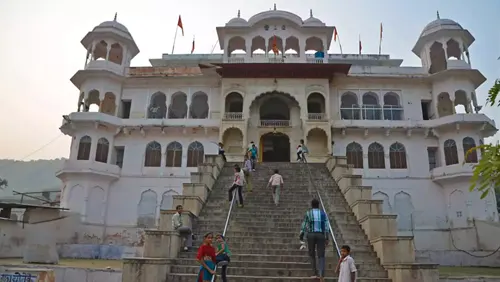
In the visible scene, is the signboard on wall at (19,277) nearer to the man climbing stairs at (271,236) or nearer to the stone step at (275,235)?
the man climbing stairs at (271,236)

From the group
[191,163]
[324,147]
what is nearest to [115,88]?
[191,163]

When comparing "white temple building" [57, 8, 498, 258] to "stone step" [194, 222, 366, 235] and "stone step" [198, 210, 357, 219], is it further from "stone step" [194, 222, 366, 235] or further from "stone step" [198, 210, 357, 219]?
"stone step" [194, 222, 366, 235]

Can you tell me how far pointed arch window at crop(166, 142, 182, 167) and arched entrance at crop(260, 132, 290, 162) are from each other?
6209mm

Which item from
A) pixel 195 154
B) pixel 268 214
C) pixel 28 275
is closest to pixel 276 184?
pixel 268 214

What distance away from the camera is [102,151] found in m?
26.4

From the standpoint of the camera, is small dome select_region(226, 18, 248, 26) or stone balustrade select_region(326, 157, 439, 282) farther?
small dome select_region(226, 18, 248, 26)

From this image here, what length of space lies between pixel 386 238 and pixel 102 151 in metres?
21.6

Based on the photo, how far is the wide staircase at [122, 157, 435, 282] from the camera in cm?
923

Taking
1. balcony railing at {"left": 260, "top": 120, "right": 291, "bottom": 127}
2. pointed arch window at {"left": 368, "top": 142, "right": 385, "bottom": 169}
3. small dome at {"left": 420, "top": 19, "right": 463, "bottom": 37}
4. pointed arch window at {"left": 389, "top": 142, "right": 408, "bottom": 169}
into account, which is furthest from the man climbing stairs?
small dome at {"left": 420, "top": 19, "right": 463, "bottom": 37}

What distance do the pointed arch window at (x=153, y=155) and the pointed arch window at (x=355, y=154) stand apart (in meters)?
13.4

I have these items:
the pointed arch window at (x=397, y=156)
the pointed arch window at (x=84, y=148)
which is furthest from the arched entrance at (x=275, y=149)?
the pointed arch window at (x=84, y=148)

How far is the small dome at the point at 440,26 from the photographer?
2753 centimetres

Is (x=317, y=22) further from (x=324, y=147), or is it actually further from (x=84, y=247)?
(x=84, y=247)

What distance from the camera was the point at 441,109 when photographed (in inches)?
1089
